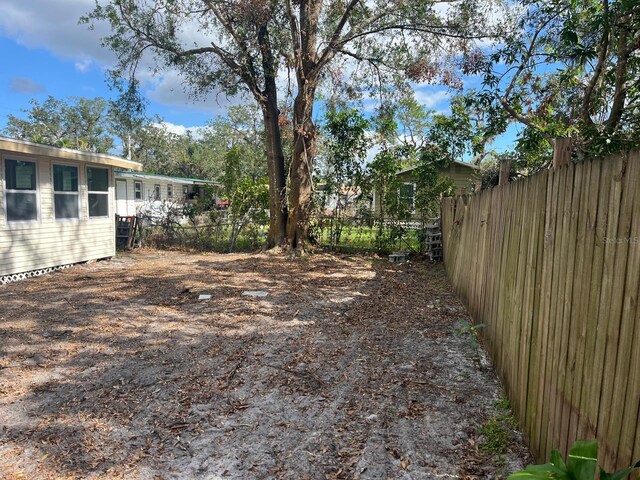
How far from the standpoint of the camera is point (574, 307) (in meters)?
1.99

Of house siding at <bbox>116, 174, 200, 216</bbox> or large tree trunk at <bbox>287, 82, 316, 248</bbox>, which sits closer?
large tree trunk at <bbox>287, 82, 316, 248</bbox>

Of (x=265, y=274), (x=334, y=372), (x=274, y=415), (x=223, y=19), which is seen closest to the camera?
(x=274, y=415)

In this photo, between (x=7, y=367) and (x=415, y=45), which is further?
(x=415, y=45)

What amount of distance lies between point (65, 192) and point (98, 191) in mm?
1157

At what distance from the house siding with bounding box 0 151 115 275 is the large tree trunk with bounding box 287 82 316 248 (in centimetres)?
488

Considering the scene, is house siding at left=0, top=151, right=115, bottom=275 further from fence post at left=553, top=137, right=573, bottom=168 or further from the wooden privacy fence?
fence post at left=553, top=137, right=573, bottom=168

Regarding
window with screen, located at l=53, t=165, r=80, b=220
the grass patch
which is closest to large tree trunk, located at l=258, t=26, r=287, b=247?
window with screen, located at l=53, t=165, r=80, b=220

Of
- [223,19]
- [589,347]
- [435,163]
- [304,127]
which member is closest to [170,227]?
[304,127]

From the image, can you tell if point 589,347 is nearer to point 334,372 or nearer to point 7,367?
point 334,372

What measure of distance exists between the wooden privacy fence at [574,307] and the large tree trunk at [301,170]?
9061mm

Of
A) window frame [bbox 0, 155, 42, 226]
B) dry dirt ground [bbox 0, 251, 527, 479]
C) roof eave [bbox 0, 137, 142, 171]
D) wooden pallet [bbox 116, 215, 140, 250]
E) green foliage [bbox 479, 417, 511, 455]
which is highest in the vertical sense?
roof eave [bbox 0, 137, 142, 171]

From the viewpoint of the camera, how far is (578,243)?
6.49 ft

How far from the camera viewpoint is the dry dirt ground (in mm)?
2754

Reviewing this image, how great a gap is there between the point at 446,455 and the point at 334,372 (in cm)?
155
